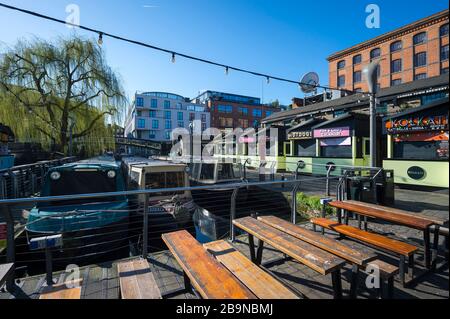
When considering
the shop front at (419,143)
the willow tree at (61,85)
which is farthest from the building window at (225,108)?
the shop front at (419,143)

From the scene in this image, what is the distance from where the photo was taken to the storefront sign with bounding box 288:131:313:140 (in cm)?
1603

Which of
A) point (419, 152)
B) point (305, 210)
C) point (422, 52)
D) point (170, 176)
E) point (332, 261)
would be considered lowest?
point (305, 210)

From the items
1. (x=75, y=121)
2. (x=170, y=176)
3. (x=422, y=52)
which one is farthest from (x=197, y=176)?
(x=422, y=52)

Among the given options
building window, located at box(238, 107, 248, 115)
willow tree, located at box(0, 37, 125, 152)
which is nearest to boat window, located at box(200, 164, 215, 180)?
willow tree, located at box(0, 37, 125, 152)

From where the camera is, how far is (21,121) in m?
15.3

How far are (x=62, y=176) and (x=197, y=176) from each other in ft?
17.3

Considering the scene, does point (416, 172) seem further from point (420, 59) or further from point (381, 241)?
point (420, 59)

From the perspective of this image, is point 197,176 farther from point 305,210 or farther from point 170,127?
point 170,127

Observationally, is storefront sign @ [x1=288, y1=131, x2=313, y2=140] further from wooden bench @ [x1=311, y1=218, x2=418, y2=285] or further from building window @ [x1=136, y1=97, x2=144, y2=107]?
building window @ [x1=136, y1=97, x2=144, y2=107]

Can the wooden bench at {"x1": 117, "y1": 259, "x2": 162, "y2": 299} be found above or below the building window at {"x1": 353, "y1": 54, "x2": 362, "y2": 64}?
below

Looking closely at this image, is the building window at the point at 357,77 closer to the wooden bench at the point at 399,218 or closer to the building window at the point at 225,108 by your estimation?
the building window at the point at 225,108

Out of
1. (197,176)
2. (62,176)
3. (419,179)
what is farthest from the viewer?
(197,176)

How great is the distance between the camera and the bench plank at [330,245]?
2168 millimetres

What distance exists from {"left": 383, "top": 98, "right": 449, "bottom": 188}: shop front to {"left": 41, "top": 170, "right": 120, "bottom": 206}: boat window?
10826 millimetres
